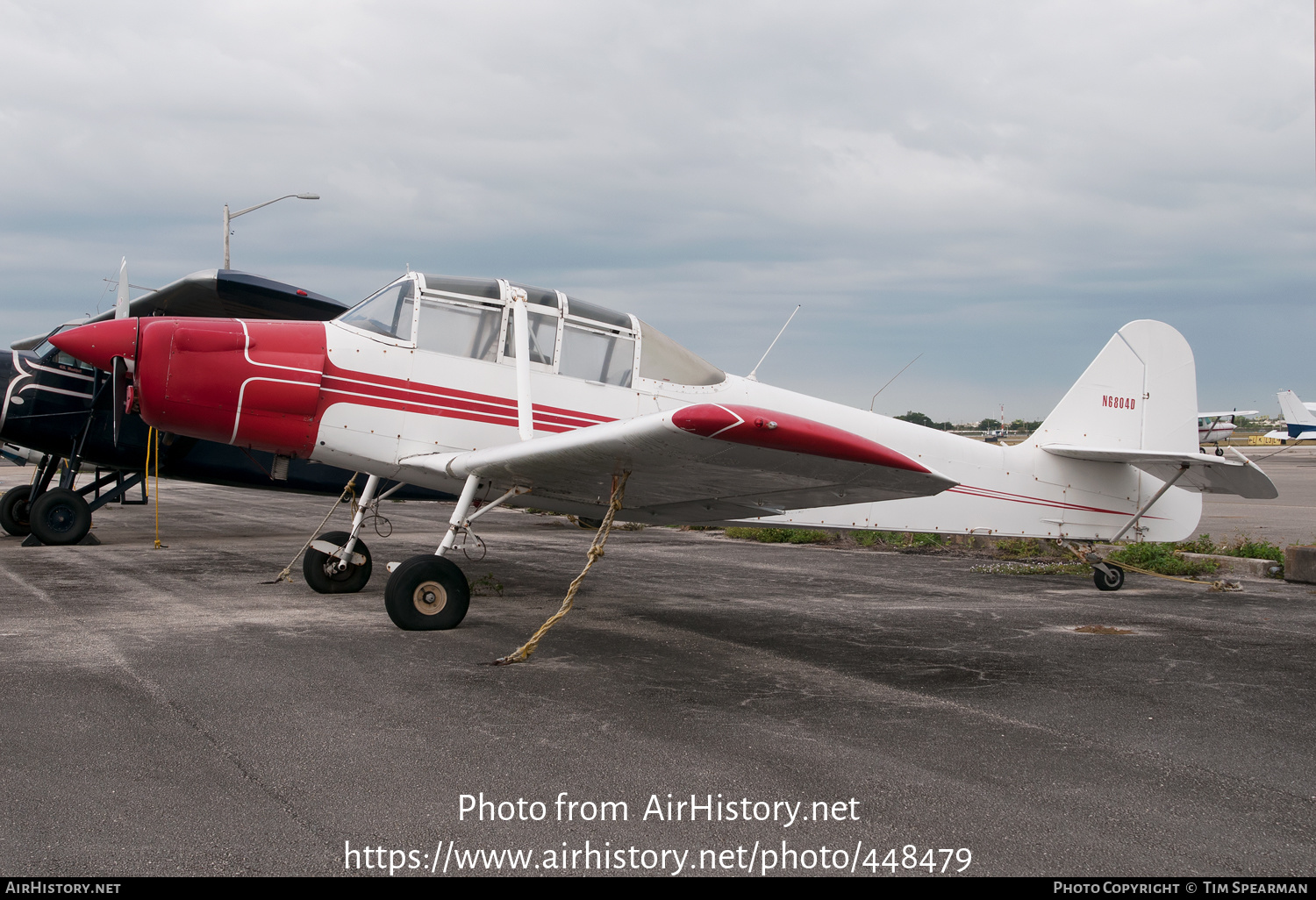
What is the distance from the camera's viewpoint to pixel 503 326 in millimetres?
6887

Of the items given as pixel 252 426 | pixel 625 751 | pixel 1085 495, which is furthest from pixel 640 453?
pixel 1085 495

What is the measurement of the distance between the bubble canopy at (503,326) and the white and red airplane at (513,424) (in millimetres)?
14

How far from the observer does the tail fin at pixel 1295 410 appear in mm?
55750

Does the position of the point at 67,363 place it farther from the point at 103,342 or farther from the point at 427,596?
the point at 427,596

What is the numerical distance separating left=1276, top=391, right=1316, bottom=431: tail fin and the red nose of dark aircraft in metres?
64.9

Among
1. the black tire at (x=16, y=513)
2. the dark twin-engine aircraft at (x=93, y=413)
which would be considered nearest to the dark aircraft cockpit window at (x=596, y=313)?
the dark twin-engine aircraft at (x=93, y=413)

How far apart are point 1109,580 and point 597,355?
5895mm

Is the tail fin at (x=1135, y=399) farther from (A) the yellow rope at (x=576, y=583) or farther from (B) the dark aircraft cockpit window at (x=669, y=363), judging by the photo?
(A) the yellow rope at (x=576, y=583)

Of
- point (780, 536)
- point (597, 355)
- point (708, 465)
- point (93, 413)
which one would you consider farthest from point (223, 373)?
point (780, 536)

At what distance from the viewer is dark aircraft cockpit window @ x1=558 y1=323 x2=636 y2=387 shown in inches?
275

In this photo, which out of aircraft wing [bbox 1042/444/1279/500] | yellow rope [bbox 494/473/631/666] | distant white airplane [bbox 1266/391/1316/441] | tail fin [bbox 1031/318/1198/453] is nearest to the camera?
yellow rope [bbox 494/473/631/666]

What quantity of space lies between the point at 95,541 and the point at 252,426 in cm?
717

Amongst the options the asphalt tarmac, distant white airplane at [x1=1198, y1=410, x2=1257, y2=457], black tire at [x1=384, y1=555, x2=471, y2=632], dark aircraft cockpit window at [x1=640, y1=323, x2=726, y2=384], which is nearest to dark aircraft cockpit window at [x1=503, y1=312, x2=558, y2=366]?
dark aircraft cockpit window at [x1=640, y1=323, x2=726, y2=384]

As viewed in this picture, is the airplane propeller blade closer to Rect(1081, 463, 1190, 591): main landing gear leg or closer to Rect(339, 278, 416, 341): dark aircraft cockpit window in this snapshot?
Rect(339, 278, 416, 341): dark aircraft cockpit window
